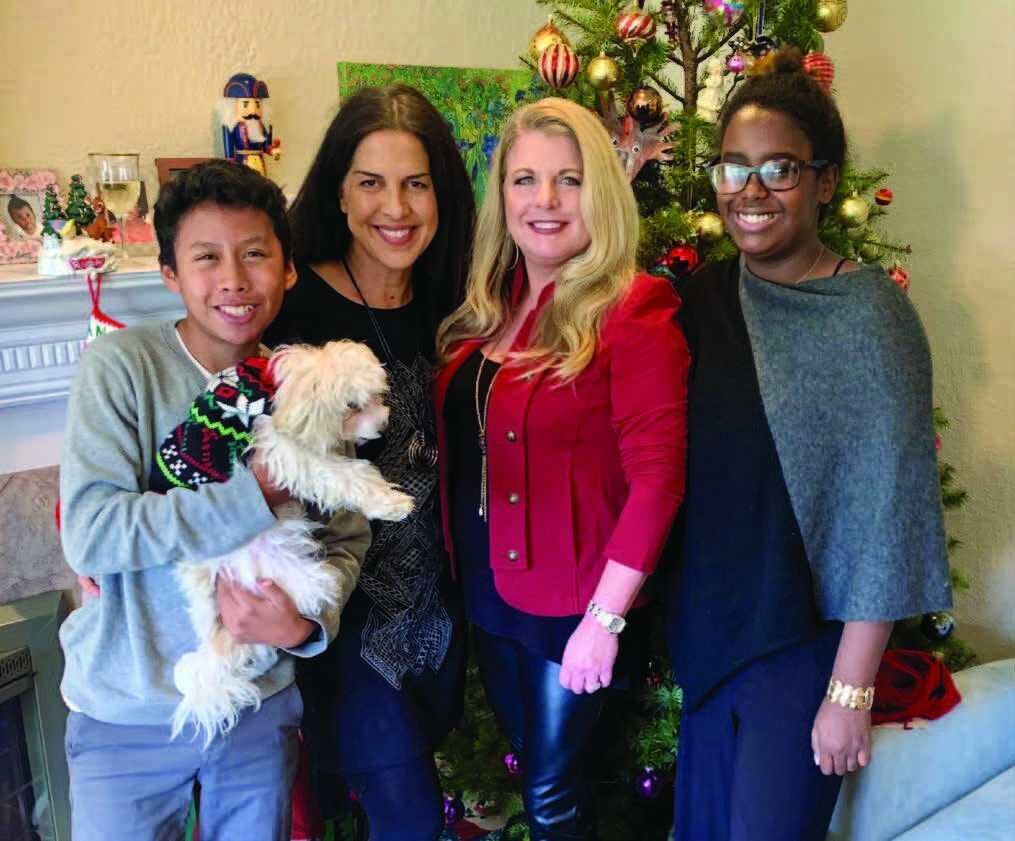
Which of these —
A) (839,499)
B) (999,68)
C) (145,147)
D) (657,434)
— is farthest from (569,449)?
(999,68)

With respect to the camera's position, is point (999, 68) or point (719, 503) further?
point (999, 68)

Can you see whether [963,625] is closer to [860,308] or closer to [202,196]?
[860,308]

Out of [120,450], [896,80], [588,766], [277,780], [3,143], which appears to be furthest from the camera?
[896,80]

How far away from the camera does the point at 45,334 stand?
166 centimetres

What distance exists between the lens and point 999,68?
1.98 metres

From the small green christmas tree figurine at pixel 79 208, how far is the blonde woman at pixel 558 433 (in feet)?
2.57

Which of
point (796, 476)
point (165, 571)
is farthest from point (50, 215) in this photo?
point (796, 476)

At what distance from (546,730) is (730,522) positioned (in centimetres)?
51

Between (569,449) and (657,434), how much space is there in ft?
0.50

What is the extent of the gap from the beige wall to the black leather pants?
1.36 metres

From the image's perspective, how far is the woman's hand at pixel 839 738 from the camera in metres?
1.20

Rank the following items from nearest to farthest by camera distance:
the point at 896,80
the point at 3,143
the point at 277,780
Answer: the point at 277,780, the point at 3,143, the point at 896,80

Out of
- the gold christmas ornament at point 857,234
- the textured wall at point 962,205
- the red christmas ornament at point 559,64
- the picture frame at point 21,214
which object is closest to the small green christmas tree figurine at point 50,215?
the picture frame at point 21,214

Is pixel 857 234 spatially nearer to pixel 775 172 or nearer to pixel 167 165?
pixel 775 172
